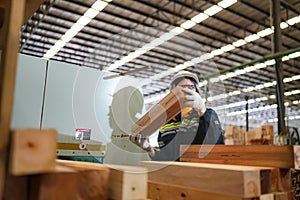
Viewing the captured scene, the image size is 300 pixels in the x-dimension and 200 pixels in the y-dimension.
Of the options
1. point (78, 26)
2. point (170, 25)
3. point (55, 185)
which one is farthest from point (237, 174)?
point (78, 26)

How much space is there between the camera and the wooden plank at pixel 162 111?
1.27 m

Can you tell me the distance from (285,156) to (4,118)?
1.09 meters

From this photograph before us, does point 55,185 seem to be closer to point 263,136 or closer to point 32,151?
point 32,151

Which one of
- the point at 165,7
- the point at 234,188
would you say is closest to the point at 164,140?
the point at 234,188

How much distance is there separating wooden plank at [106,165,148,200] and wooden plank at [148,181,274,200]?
0.37 metres

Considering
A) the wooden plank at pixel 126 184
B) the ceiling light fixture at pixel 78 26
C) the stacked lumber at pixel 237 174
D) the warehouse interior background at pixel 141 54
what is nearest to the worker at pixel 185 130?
the warehouse interior background at pixel 141 54

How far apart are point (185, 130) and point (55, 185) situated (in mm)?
1274

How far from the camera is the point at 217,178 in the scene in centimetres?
102

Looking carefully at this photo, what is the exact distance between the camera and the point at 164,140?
6.47 ft

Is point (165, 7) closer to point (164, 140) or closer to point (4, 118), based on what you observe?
point (164, 140)

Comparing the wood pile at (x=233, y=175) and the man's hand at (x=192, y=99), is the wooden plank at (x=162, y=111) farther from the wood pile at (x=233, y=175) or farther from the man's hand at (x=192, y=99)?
the wood pile at (x=233, y=175)

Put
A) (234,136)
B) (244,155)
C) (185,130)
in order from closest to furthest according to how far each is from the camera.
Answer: (244,155)
(185,130)
(234,136)

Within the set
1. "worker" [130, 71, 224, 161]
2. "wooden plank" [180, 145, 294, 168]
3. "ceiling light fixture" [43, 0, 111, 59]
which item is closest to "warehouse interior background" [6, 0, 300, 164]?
"ceiling light fixture" [43, 0, 111, 59]

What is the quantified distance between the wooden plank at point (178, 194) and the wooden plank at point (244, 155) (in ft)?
0.53
